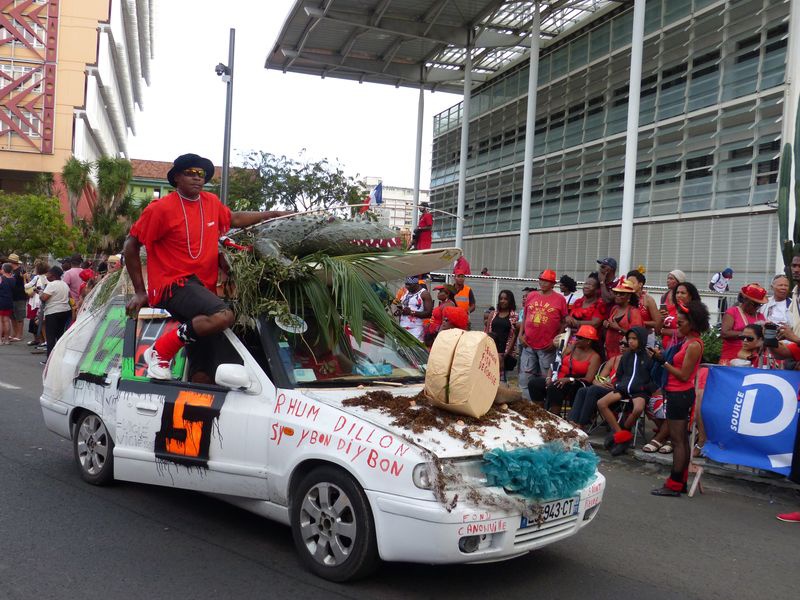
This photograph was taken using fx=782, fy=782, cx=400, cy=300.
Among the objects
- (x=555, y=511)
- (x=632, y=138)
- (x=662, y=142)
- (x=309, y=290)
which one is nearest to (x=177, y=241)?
(x=309, y=290)

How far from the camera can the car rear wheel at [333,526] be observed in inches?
167

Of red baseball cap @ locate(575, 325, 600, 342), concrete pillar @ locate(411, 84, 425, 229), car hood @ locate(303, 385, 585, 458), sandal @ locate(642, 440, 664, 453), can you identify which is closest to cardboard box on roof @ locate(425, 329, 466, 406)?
car hood @ locate(303, 385, 585, 458)

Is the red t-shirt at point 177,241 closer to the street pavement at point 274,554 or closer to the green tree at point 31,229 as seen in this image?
the street pavement at point 274,554

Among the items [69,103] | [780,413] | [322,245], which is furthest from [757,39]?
[69,103]

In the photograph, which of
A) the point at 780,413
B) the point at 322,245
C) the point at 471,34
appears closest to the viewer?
the point at 322,245

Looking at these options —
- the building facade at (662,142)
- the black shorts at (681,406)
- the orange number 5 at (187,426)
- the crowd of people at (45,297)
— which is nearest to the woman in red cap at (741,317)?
the black shorts at (681,406)

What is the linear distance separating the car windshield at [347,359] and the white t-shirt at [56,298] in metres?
11.1

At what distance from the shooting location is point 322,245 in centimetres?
570

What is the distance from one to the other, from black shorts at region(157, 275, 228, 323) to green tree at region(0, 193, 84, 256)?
35370 mm

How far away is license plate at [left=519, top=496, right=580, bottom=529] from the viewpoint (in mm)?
4301

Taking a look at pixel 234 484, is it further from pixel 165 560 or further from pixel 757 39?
pixel 757 39

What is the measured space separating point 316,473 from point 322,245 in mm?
1853

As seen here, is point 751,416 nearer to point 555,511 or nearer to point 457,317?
point 457,317

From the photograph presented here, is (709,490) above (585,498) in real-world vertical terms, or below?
below
